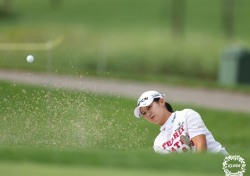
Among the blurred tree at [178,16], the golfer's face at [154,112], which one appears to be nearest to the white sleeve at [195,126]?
the golfer's face at [154,112]

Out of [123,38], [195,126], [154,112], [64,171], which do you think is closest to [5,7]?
[123,38]

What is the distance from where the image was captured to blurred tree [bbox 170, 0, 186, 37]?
54094 millimetres

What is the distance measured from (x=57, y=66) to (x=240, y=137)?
8575 mm

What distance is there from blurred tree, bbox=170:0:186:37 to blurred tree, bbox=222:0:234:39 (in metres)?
2.37

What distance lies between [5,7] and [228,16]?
44.6 feet

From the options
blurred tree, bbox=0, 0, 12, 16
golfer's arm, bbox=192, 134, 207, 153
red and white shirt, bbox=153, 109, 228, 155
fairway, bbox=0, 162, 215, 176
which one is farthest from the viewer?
blurred tree, bbox=0, 0, 12, 16

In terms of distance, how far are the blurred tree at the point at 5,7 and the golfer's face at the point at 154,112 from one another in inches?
1983

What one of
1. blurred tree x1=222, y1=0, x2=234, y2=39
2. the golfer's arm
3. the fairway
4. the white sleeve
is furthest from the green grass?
the fairway

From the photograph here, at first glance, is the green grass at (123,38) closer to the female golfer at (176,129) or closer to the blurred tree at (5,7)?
the blurred tree at (5,7)

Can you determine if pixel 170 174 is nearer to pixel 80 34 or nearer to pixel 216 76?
pixel 216 76

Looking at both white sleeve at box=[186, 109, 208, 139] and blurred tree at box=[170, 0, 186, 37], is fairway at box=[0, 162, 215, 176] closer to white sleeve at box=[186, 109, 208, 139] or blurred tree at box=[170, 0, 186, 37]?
white sleeve at box=[186, 109, 208, 139]

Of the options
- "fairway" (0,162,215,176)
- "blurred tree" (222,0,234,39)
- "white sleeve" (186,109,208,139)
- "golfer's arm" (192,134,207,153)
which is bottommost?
"blurred tree" (222,0,234,39)

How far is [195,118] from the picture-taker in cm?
980

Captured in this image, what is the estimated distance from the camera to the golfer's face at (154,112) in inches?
395
